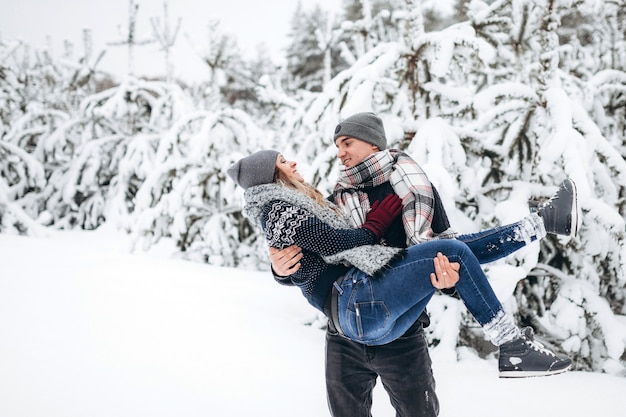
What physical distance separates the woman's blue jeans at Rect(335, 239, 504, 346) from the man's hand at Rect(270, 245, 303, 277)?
0.26m

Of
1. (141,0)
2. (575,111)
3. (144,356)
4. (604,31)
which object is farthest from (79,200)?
(604,31)

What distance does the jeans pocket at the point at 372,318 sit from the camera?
1.63 meters

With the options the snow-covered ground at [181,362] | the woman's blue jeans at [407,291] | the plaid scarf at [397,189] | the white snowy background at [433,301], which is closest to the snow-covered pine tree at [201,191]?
the white snowy background at [433,301]

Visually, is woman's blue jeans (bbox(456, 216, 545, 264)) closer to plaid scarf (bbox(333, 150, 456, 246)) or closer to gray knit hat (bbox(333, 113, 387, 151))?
plaid scarf (bbox(333, 150, 456, 246))

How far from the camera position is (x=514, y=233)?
5.51 ft

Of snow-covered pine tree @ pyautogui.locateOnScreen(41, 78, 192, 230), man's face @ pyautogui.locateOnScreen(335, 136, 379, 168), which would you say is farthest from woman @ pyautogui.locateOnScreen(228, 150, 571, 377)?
snow-covered pine tree @ pyautogui.locateOnScreen(41, 78, 192, 230)

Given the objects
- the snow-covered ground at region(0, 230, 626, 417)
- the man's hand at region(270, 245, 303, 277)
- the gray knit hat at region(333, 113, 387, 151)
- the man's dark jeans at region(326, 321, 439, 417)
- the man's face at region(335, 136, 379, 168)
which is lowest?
the snow-covered ground at region(0, 230, 626, 417)

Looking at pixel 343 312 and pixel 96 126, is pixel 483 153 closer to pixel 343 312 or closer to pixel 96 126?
pixel 343 312

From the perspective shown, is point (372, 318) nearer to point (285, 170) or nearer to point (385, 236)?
point (385, 236)

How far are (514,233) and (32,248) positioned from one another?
223 inches

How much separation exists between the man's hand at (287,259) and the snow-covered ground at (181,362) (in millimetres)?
1229

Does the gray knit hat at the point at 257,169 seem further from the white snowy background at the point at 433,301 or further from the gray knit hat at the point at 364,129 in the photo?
the white snowy background at the point at 433,301

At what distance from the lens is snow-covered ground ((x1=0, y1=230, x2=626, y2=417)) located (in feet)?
8.19

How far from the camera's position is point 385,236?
192 centimetres
